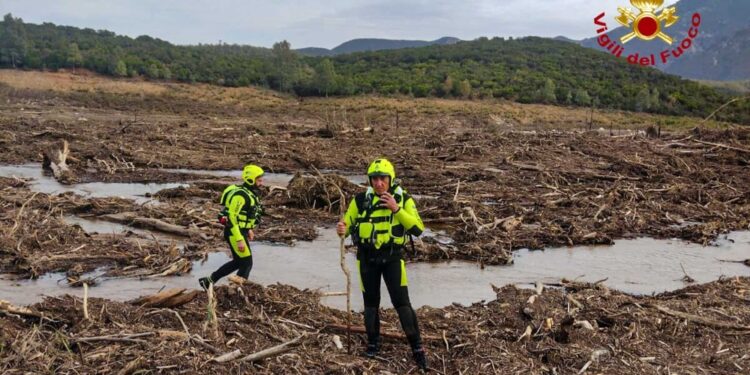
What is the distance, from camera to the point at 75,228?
35.2 ft

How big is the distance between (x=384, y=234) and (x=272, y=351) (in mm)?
1432

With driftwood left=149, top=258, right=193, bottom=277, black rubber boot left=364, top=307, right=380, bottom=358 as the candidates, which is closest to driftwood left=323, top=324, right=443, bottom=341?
black rubber boot left=364, top=307, right=380, bottom=358

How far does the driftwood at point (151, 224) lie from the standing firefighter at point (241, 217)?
357 cm

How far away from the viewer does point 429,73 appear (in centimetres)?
8231

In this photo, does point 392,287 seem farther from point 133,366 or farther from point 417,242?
point 417,242

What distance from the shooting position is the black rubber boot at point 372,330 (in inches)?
229

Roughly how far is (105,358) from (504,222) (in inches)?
353

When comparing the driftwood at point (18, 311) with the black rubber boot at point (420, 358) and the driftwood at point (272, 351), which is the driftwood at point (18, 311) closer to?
the driftwood at point (272, 351)

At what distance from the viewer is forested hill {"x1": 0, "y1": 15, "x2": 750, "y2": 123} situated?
6512 centimetres

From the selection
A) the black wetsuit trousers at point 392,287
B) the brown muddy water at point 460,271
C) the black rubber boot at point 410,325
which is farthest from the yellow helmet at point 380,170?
the brown muddy water at point 460,271

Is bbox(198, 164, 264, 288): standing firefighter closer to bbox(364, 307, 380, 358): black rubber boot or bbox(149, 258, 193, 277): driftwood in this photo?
bbox(149, 258, 193, 277): driftwood

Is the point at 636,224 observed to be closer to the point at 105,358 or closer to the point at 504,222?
the point at 504,222

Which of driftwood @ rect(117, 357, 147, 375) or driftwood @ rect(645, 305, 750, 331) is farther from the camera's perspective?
driftwood @ rect(645, 305, 750, 331)

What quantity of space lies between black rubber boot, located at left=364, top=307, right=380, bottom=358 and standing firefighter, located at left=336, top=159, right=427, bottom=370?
10mm
